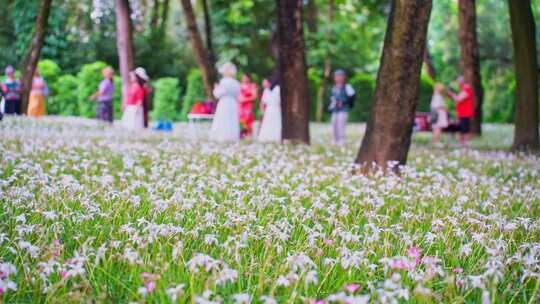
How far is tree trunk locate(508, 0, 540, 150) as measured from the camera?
15.4 metres

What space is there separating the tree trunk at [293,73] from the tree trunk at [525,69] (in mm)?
4941

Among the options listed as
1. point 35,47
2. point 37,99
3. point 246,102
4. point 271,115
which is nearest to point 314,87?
point 37,99

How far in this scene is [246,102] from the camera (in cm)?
2161

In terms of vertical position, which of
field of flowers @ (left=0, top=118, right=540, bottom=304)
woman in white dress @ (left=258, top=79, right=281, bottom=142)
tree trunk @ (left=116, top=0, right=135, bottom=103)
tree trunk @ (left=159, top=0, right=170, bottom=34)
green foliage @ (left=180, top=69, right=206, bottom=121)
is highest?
tree trunk @ (left=159, top=0, right=170, bottom=34)

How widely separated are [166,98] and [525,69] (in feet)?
76.3

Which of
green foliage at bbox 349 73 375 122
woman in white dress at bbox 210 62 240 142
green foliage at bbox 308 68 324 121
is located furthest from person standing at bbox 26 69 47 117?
green foliage at bbox 349 73 375 122

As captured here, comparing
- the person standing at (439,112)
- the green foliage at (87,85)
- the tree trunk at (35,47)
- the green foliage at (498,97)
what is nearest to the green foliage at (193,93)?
the green foliage at (87,85)

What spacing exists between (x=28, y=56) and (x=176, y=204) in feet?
61.0

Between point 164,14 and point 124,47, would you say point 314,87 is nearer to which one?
point 164,14

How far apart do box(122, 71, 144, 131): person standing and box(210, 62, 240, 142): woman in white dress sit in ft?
15.0

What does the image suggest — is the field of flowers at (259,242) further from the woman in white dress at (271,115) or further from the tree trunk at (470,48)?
the tree trunk at (470,48)

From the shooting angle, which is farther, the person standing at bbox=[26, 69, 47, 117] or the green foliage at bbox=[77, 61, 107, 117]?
the green foliage at bbox=[77, 61, 107, 117]

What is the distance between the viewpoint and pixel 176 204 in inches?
206

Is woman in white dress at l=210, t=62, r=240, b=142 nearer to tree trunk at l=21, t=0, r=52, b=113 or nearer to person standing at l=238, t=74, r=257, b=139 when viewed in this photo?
person standing at l=238, t=74, r=257, b=139
